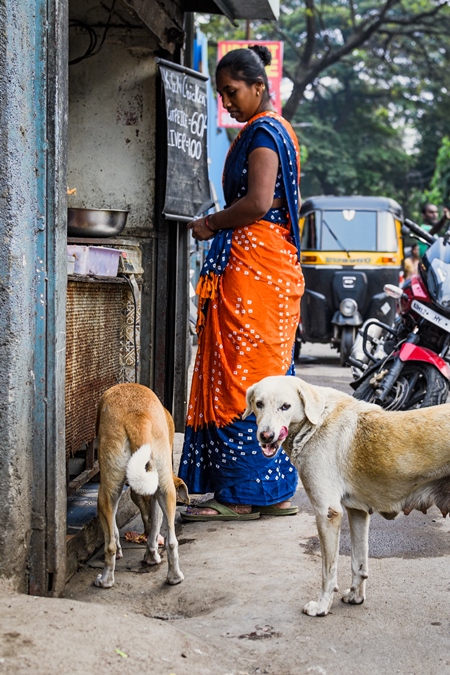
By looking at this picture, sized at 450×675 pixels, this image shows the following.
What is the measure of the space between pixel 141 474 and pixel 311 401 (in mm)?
714

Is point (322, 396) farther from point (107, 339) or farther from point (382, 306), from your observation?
point (382, 306)

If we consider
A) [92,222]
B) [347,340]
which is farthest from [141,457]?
[347,340]

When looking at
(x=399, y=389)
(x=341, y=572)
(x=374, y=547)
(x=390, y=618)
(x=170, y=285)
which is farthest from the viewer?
(x=399, y=389)

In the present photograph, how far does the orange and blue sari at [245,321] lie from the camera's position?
4551mm

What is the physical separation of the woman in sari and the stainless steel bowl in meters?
0.43

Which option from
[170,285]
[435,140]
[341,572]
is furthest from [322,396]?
[435,140]

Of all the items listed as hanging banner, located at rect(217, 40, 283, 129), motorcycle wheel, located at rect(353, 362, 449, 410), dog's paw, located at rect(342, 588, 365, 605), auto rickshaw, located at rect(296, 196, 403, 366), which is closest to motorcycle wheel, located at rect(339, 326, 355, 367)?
auto rickshaw, located at rect(296, 196, 403, 366)

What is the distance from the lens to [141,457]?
11.2 feet

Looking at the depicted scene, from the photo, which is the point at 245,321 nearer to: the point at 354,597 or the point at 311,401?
the point at 311,401

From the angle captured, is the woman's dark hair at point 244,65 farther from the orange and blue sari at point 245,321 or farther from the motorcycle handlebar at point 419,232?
the motorcycle handlebar at point 419,232

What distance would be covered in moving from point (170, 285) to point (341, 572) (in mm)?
2283

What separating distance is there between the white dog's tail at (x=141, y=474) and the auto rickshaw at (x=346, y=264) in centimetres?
907

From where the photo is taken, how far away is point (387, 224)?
13250mm

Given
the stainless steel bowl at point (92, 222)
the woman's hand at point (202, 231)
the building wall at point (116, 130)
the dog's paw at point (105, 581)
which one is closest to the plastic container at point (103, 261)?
the stainless steel bowl at point (92, 222)
